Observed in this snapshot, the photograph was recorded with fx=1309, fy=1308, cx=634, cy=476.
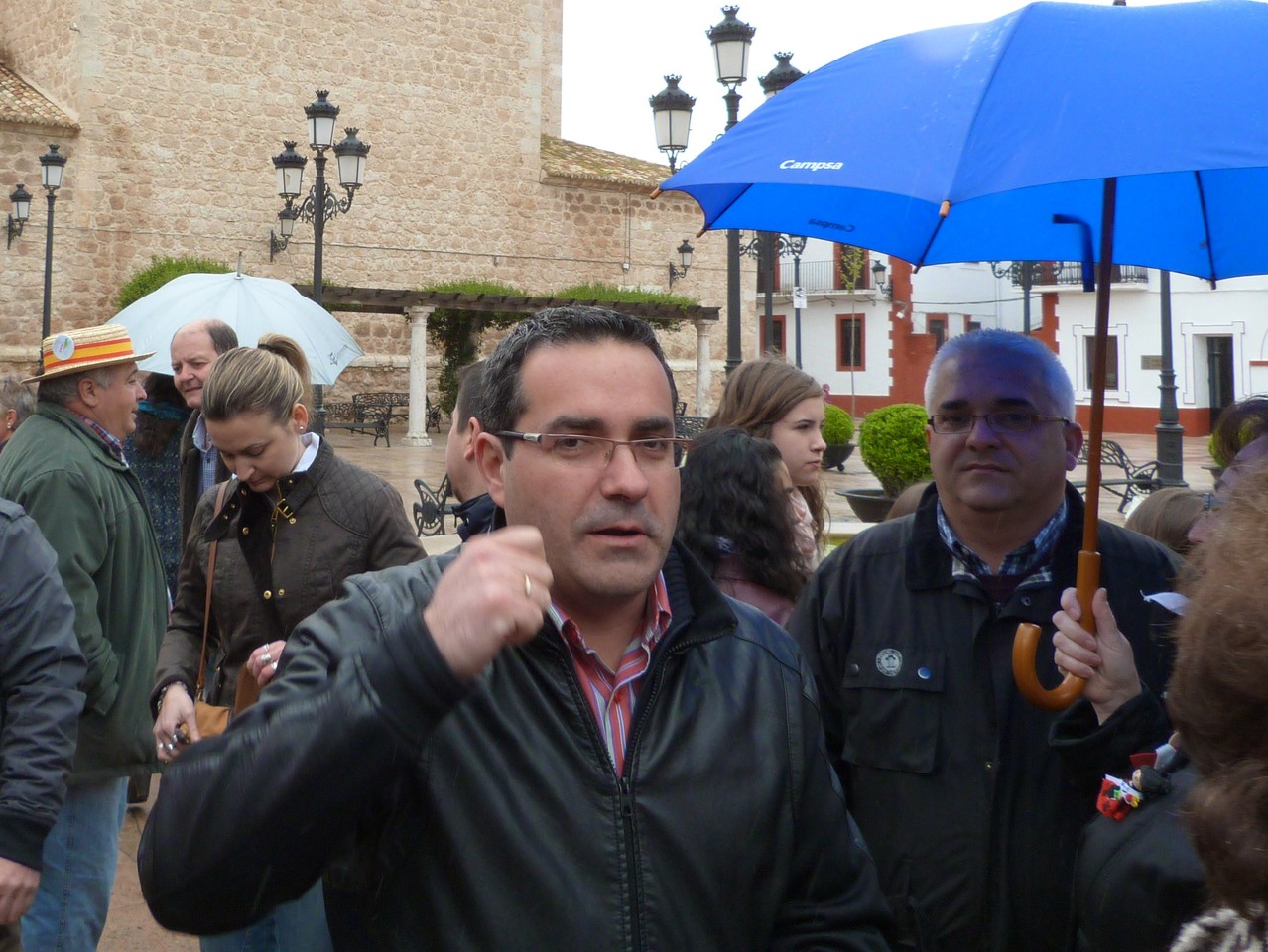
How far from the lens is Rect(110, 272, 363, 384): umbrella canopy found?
18.9ft

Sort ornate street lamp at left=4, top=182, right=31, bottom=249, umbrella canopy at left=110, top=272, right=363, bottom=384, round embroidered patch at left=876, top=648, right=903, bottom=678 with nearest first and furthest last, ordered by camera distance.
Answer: round embroidered patch at left=876, top=648, right=903, bottom=678 → umbrella canopy at left=110, top=272, right=363, bottom=384 → ornate street lamp at left=4, top=182, right=31, bottom=249

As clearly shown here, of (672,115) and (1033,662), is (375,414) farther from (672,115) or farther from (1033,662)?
(1033,662)

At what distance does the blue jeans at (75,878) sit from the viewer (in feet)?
10.1

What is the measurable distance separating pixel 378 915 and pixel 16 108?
2584 cm

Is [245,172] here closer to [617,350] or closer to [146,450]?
[146,450]

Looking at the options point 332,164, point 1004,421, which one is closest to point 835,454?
point 332,164

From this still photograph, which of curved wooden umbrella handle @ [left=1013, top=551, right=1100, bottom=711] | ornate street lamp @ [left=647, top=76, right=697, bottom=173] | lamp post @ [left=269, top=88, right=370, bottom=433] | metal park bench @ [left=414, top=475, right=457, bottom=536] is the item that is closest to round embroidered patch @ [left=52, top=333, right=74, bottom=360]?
curved wooden umbrella handle @ [left=1013, top=551, right=1100, bottom=711]

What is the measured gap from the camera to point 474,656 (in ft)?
4.27

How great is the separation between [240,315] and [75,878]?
3.41 meters

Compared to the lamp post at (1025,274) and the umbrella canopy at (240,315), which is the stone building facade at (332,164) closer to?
the lamp post at (1025,274)

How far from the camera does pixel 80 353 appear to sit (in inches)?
145

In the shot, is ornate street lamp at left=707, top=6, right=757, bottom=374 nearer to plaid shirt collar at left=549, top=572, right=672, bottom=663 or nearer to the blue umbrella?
the blue umbrella

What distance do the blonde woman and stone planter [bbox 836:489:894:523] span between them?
8.79 meters

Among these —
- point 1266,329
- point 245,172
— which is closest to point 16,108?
point 245,172
